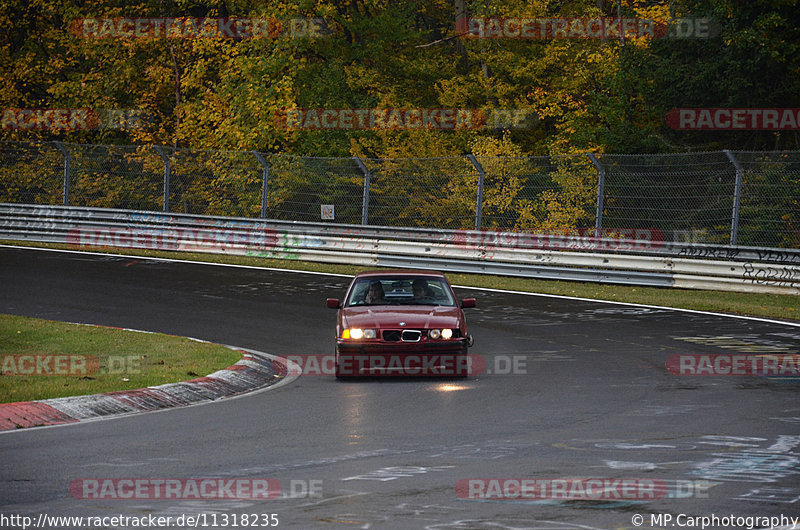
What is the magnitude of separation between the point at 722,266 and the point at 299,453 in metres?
16.1

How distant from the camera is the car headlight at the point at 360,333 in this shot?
1320 centimetres

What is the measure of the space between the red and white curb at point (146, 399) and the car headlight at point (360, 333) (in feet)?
3.01

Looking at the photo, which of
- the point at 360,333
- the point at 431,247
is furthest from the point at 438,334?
the point at 431,247

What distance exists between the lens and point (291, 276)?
86.3ft

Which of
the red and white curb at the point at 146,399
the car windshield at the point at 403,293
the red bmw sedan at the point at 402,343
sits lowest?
the red and white curb at the point at 146,399

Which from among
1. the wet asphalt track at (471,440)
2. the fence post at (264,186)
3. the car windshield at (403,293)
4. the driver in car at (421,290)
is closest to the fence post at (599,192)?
the wet asphalt track at (471,440)

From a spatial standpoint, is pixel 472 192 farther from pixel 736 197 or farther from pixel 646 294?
pixel 736 197

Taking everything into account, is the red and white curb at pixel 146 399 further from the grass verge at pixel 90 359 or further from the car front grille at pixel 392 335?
the car front grille at pixel 392 335

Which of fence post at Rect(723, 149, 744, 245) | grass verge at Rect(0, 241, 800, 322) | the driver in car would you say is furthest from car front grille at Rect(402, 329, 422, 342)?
fence post at Rect(723, 149, 744, 245)

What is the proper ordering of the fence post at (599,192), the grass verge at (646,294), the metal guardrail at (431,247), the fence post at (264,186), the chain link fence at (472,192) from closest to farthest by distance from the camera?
the grass verge at (646,294)
the metal guardrail at (431,247)
the chain link fence at (472,192)
the fence post at (599,192)
the fence post at (264,186)

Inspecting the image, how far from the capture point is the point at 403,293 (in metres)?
14.7

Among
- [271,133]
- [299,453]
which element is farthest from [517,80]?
[299,453]

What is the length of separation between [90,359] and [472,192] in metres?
15.2

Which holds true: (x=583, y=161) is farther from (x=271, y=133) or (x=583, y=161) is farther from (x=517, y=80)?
(x=517, y=80)
